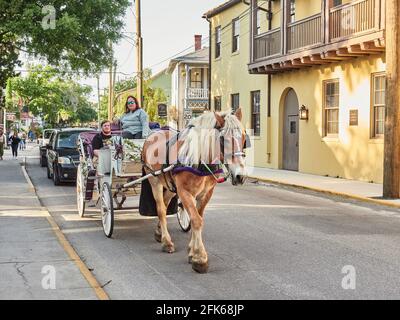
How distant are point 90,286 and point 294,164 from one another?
19052 millimetres

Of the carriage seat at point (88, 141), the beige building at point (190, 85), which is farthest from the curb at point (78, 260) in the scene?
the beige building at point (190, 85)

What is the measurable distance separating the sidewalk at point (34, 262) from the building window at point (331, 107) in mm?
12451

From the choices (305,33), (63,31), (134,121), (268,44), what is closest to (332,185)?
(305,33)

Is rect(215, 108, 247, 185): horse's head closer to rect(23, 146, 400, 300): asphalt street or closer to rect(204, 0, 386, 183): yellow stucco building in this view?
rect(23, 146, 400, 300): asphalt street

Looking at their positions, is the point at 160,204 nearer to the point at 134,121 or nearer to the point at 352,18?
the point at 134,121

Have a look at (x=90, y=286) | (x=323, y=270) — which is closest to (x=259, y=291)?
(x=323, y=270)

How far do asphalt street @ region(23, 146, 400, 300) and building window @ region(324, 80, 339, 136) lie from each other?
8.26m

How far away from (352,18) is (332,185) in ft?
17.9

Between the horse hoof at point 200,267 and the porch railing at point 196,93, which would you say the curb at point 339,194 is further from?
the porch railing at point 196,93

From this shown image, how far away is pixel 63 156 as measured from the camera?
58.1ft

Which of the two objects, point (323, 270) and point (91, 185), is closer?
point (323, 270)

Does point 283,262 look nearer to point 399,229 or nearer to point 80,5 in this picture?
point 399,229

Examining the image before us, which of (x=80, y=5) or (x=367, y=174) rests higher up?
(x=80, y=5)

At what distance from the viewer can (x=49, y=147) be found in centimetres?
1942
